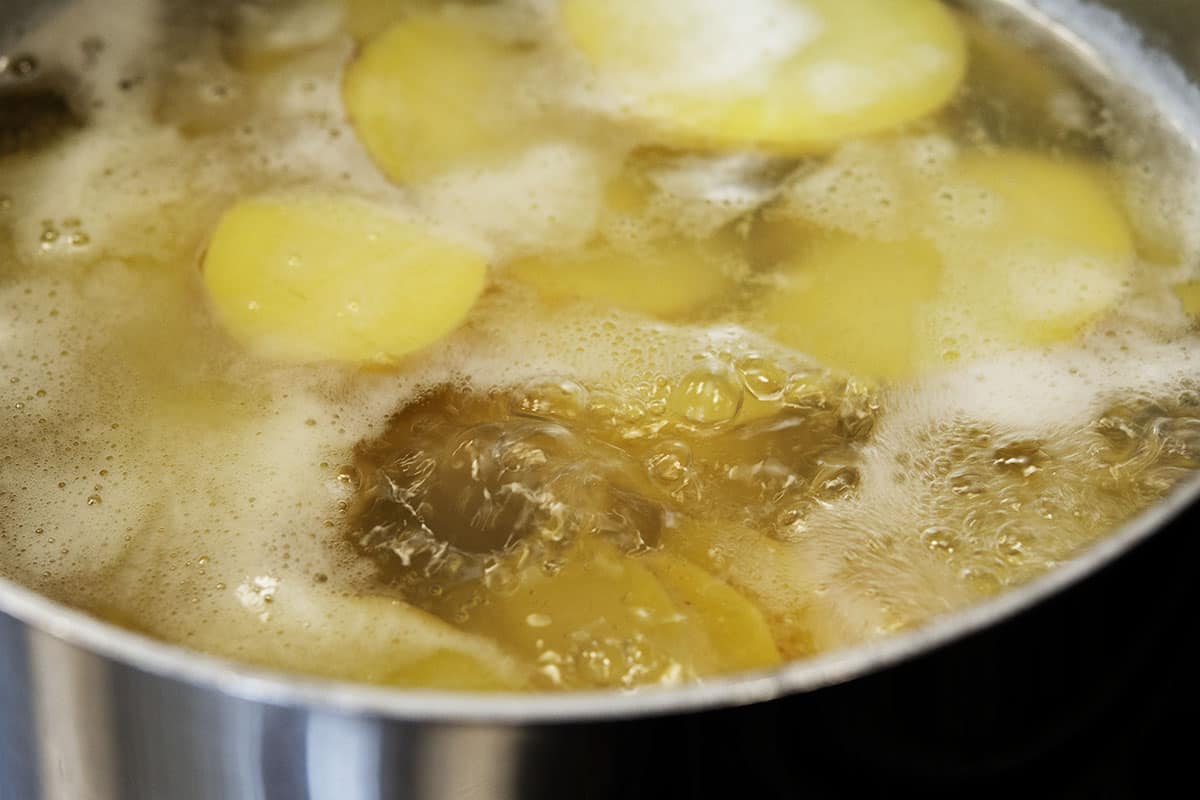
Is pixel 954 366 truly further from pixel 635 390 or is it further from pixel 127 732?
pixel 127 732

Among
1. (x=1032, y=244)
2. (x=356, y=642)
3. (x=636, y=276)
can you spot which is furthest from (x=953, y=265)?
(x=356, y=642)

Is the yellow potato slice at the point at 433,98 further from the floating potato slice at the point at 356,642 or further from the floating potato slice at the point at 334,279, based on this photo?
the floating potato slice at the point at 356,642

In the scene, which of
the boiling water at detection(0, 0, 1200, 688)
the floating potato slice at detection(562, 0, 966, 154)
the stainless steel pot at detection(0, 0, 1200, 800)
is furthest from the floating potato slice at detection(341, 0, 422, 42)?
the stainless steel pot at detection(0, 0, 1200, 800)

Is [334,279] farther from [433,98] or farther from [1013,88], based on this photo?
[1013,88]

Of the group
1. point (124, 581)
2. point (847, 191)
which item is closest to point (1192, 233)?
point (847, 191)

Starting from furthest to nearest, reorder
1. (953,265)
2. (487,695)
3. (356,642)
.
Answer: (953,265) → (356,642) → (487,695)

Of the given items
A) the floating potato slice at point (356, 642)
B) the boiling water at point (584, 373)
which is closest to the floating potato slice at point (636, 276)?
the boiling water at point (584, 373)

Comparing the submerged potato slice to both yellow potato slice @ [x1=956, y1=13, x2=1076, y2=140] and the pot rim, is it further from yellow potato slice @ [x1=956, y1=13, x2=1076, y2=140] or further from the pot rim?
the pot rim

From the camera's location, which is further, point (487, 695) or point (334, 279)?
point (334, 279)
